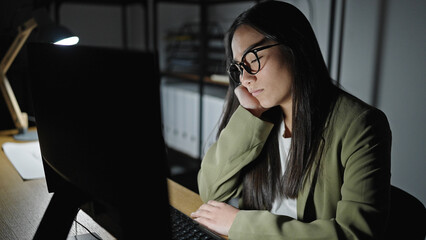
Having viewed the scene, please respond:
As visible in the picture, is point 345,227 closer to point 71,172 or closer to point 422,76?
point 71,172

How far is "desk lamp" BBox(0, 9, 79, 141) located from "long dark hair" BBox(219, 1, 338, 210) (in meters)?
0.66

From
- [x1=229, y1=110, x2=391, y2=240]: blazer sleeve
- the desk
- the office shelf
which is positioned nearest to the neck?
[x1=229, y1=110, x2=391, y2=240]: blazer sleeve

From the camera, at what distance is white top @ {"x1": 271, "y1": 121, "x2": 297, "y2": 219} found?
1103mm

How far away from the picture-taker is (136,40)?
4125 millimetres

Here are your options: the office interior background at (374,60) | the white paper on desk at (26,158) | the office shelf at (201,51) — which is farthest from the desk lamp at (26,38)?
the office shelf at (201,51)

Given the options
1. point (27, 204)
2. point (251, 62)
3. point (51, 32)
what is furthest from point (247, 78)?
point (51, 32)

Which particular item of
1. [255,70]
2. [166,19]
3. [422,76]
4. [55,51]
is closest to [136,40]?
[166,19]

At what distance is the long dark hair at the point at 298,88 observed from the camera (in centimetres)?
98

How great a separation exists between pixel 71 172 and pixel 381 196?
646mm

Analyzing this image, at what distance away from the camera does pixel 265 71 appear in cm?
103

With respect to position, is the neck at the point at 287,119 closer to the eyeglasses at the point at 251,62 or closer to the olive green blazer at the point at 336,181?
the olive green blazer at the point at 336,181

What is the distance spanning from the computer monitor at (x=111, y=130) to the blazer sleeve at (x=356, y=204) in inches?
13.2

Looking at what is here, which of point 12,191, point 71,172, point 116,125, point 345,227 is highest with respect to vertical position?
point 116,125

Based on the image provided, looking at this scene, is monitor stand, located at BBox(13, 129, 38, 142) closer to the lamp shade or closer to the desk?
the desk
